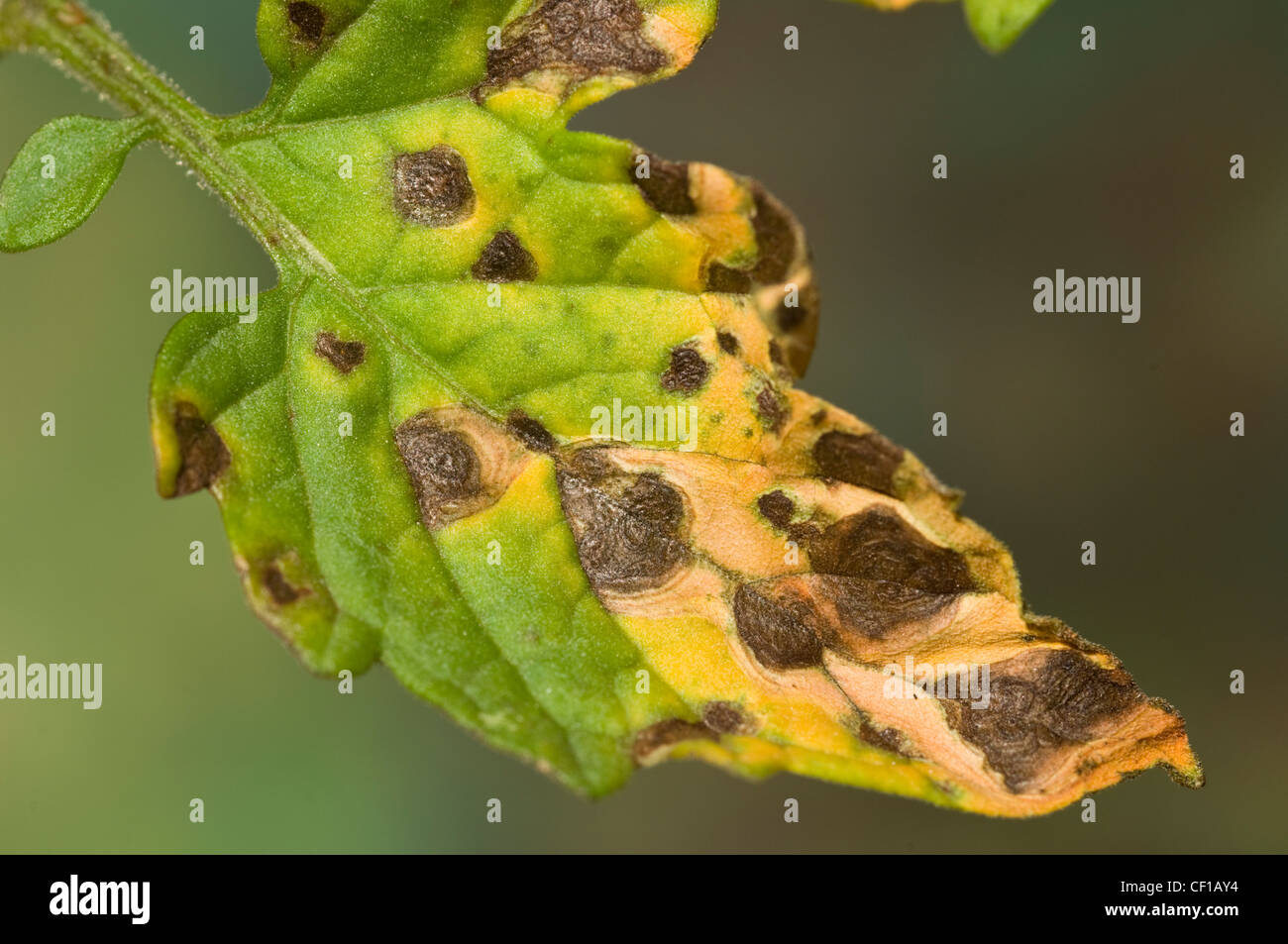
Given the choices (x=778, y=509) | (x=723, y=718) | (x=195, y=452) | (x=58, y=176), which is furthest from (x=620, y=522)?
(x=58, y=176)

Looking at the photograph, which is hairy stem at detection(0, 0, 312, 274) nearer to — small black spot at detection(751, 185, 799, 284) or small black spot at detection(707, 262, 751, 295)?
small black spot at detection(707, 262, 751, 295)

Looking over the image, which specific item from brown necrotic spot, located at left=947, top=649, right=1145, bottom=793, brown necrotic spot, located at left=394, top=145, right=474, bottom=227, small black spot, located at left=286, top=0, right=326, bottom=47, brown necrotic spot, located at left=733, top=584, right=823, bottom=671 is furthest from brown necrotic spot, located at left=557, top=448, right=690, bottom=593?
small black spot, located at left=286, top=0, right=326, bottom=47

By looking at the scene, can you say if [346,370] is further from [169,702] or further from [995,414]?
[995,414]

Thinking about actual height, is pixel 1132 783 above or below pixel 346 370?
below

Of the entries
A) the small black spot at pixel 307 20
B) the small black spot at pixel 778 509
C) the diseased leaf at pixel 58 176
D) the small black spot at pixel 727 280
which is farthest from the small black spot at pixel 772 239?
the diseased leaf at pixel 58 176

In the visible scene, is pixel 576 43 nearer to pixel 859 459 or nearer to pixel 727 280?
pixel 727 280

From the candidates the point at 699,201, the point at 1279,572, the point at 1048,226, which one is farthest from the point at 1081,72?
the point at 699,201

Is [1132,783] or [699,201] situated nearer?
[699,201]

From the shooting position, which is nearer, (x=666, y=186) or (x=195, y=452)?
(x=195, y=452)
